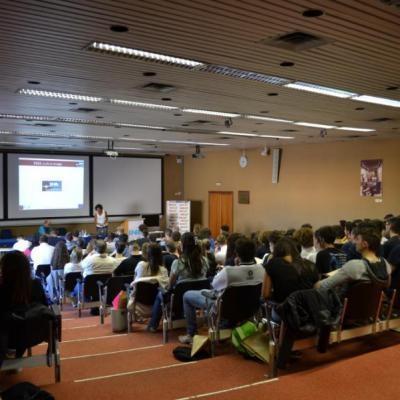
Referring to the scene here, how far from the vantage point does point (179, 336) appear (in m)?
5.26

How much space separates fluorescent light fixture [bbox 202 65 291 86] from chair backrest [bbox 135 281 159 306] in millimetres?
2464

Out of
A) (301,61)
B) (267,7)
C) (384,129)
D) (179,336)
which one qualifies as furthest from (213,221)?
(267,7)

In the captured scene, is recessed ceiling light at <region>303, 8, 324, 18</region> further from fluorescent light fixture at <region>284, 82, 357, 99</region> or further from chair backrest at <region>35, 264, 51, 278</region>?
chair backrest at <region>35, 264, 51, 278</region>

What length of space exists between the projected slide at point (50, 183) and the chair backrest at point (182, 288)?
35.2 ft

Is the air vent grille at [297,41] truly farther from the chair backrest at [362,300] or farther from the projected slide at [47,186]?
the projected slide at [47,186]

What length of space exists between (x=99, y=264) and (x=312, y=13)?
4.76 m

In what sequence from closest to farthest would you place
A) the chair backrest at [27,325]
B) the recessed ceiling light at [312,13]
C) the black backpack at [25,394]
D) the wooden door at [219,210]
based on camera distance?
the black backpack at [25,394]
the recessed ceiling light at [312,13]
the chair backrest at [27,325]
the wooden door at [219,210]

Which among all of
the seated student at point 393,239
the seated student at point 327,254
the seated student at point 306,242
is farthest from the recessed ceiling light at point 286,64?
the seated student at point 393,239

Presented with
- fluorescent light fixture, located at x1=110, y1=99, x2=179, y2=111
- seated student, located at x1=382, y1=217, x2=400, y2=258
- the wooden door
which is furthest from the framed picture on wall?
seated student, located at x1=382, y1=217, x2=400, y2=258

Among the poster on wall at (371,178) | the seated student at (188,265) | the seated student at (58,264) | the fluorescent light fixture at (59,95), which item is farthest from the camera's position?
the poster on wall at (371,178)

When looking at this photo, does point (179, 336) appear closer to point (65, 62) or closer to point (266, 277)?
point (266, 277)

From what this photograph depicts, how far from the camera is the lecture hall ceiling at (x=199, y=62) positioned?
318 cm

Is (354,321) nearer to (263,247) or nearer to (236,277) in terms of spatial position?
(236,277)

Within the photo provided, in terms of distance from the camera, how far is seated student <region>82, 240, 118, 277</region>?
22.1 ft
